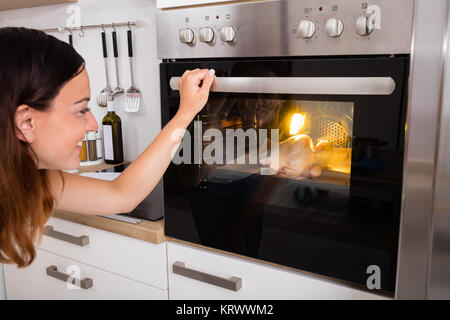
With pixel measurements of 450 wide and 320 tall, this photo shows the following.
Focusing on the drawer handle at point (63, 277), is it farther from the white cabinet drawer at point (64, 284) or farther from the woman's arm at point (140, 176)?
the woman's arm at point (140, 176)

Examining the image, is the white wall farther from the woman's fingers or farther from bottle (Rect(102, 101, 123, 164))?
the woman's fingers

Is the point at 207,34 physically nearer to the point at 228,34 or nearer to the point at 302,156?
the point at 228,34

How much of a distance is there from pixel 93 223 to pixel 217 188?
44 cm

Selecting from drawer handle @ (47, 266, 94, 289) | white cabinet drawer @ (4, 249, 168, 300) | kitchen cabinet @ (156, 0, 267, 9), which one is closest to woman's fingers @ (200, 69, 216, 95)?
kitchen cabinet @ (156, 0, 267, 9)

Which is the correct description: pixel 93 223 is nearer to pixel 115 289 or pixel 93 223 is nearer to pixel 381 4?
pixel 115 289

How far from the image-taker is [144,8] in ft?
5.39

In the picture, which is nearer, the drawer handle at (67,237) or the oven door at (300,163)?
the oven door at (300,163)

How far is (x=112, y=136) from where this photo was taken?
1753 millimetres

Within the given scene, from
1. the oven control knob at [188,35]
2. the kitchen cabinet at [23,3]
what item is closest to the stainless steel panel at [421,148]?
the oven control knob at [188,35]

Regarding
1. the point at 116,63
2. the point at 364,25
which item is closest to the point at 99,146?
the point at 116,63

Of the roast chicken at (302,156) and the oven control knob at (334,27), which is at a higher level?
the oven control knob at (334,27)

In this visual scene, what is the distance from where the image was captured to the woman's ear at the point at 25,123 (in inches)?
30.8

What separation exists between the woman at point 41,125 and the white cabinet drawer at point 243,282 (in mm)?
250

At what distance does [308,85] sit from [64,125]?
19.3 inches
